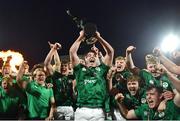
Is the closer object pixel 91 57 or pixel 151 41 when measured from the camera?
pixel 91 57

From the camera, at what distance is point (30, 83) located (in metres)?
10.1

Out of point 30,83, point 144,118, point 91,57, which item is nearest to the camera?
point 144,118

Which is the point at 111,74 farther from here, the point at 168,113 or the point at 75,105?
the point at 168,113

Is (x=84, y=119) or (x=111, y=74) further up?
(x=111, y=74)

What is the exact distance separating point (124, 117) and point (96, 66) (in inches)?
47.4

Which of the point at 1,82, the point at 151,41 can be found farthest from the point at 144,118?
the point at 151,41

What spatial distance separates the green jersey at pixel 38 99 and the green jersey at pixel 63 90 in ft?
0.63

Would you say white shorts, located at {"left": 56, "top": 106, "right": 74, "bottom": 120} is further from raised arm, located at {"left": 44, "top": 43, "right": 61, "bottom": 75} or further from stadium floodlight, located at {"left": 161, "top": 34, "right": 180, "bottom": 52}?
stadium floodlight, located at {"left": 161, "top": 34, "right": 180, "bottom": 52}

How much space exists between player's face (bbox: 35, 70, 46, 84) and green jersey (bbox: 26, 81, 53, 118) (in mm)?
105

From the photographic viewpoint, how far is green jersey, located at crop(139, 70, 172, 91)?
9297 millimetres

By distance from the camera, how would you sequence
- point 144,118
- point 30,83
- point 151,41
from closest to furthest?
point 144,118
point 30,83
point 151,41

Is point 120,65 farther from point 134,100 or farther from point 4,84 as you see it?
point 4,84

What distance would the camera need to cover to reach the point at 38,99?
995cm

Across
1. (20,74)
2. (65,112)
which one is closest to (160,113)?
(65,112)
